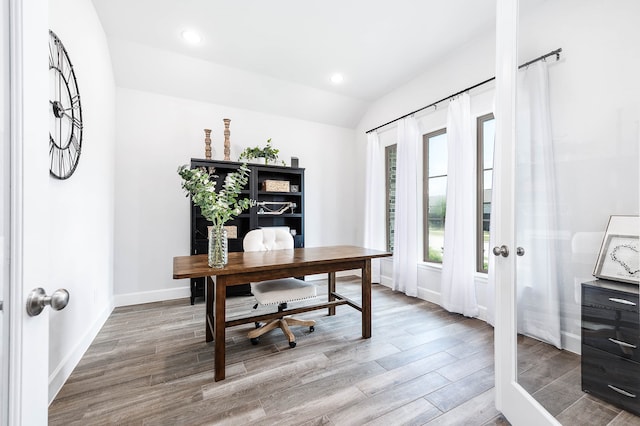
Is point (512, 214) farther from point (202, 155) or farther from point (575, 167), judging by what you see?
point (202, 155)

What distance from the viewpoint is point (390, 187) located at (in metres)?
4.36

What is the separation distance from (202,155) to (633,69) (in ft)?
13.0

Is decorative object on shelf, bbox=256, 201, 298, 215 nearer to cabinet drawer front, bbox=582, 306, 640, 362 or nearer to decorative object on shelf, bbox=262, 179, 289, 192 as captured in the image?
decorative object on shelf, bbox=262, 179, 289, 192

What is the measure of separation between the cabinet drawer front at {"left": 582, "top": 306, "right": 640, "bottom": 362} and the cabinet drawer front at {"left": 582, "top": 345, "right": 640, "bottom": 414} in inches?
1.4

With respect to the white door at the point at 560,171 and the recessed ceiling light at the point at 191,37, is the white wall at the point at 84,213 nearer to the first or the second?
the recessed ceiling light at the point at 191,37

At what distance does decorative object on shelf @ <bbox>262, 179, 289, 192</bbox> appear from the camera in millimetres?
3889

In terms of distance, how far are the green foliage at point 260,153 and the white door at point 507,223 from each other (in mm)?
2875

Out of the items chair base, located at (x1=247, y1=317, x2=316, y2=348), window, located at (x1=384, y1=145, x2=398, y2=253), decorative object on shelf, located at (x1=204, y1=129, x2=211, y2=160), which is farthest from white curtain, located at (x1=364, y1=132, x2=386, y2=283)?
decorative object on shelf, located at (x1=204, y1=129, x2=211, y2=160)

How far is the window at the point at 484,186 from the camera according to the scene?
2.90 meters

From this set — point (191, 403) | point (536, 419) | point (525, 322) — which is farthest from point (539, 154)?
point (191, 403)

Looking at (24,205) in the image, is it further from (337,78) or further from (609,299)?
(337,78)

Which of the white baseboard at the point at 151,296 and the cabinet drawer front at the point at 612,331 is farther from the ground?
the cabinet drawer front at the point at 612,331

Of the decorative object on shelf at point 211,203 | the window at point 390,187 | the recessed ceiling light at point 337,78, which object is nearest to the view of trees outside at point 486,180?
the window at point 390,187

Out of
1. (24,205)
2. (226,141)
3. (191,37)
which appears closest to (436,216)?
(226,141)
